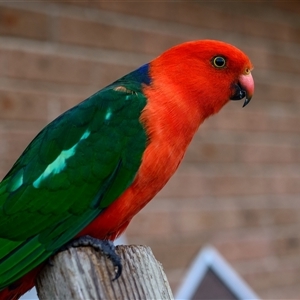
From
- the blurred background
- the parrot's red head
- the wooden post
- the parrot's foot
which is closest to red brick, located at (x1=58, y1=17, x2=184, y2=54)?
the blurred background

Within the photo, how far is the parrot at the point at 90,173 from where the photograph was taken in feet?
4.26

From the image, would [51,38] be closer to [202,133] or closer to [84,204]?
[202,133]

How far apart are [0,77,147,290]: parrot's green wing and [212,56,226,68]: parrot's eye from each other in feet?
1.10

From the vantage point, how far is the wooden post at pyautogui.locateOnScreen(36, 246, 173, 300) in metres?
1.03

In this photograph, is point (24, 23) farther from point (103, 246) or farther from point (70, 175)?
point (103, 246)

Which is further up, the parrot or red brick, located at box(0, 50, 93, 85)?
red brick, located at box(0, 50, 93, 85)

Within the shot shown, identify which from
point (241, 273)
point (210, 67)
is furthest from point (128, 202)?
point (241, 273)

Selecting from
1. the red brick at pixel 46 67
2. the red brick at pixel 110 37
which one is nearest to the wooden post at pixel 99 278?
the red brick at pixel 46 67

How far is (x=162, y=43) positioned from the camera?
297 cm

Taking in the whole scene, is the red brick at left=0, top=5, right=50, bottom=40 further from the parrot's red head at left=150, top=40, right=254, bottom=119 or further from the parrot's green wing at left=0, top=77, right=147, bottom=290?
the parrot's green wing at left=0, top=77, right=147, bottom=290

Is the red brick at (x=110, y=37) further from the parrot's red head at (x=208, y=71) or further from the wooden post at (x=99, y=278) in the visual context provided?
the wooden post at (x=99, y=278)

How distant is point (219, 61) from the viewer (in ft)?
5.82

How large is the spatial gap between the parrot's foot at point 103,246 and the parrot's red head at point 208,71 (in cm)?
59

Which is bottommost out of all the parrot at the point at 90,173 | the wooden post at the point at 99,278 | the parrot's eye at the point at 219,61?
the wooden post at the point at 99,278
